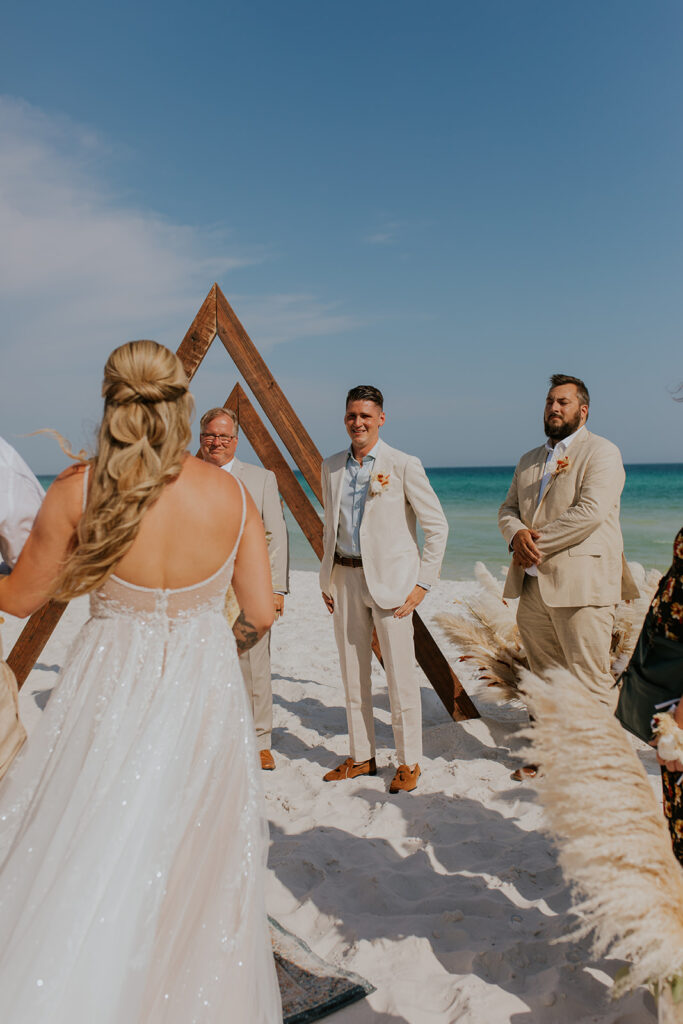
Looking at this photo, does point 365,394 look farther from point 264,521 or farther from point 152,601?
point 152,601

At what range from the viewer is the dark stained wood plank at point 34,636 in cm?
418

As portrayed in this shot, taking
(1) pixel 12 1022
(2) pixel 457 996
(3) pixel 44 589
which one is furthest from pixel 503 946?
(3) pixel 44 589

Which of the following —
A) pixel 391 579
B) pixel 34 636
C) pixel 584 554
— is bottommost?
pixel 34 636

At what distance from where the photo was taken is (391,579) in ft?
12.4

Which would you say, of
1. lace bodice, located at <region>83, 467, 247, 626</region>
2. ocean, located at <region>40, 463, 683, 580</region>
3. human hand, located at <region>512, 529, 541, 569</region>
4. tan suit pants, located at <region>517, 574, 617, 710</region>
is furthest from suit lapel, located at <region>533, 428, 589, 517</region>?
ocean, located at <region>40, 463, 683, 580</region>

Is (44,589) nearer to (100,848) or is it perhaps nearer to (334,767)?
(100,848)

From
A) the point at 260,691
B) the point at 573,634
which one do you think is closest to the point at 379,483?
the point at 573,634

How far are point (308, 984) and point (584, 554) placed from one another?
7.91 feet

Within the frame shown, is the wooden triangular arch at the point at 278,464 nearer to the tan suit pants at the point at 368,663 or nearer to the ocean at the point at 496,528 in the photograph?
the tan suit pants at the point at 368,663

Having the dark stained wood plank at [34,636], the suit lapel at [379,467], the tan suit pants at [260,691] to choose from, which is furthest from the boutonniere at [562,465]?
the dark stained wood plank at [34,636]

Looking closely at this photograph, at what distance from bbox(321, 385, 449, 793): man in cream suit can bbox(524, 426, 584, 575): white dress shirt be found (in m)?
0.56

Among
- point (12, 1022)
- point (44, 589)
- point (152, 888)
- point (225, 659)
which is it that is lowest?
point (12, 1022)

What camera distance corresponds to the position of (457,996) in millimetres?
2184

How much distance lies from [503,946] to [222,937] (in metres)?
1.27
